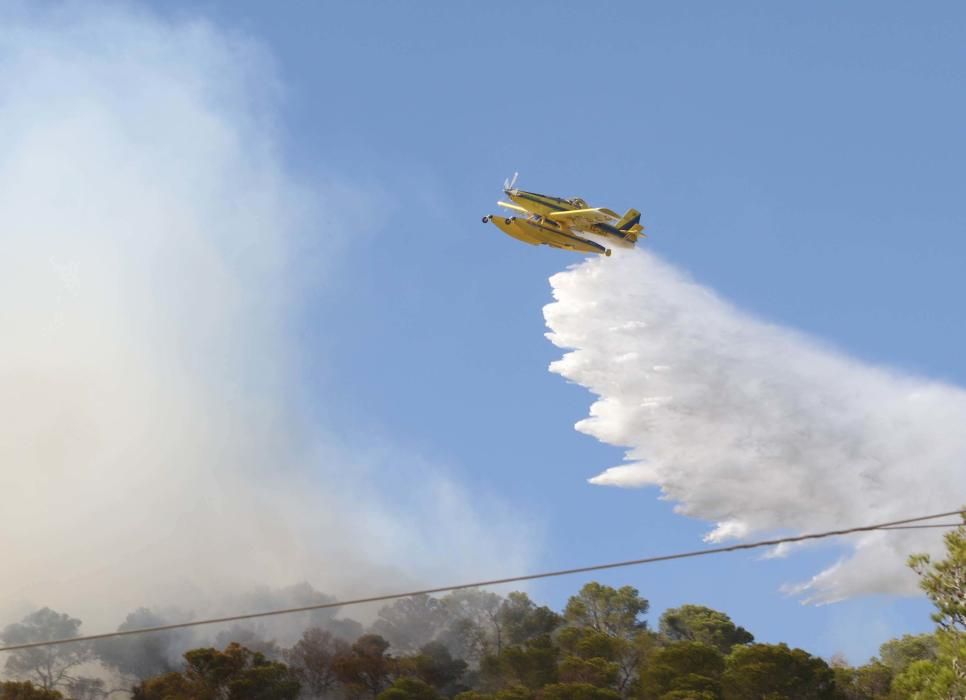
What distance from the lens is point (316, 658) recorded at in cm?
13388

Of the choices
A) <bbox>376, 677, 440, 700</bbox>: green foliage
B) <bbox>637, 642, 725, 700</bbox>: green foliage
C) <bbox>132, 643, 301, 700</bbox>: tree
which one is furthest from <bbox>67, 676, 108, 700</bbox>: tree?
<bbox>637, 642, 725, 700</bbox>: green foliage

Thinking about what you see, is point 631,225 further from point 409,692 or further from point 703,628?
point 703,628

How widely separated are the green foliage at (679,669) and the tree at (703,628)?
35.2 m

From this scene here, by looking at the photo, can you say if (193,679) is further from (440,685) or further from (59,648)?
(59,648)

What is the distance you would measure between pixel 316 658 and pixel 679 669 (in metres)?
54.4

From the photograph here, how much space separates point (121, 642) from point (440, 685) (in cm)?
5216

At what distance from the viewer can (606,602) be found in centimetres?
14112

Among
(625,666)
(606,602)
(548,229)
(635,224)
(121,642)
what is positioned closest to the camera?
(548,229)

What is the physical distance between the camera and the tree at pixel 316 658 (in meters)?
128

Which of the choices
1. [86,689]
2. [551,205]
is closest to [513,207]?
[551,205]

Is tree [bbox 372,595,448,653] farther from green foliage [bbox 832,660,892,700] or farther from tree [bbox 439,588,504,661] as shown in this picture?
green foliage [bbox 832,660,892,700]

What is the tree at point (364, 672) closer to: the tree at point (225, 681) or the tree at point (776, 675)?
the tree at point (225, 681)

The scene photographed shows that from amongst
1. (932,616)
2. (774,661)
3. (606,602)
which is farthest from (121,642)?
(932,616)

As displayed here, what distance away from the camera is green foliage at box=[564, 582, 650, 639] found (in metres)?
138
